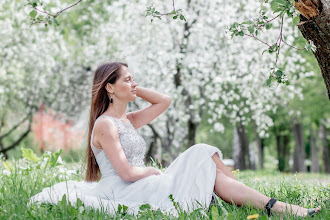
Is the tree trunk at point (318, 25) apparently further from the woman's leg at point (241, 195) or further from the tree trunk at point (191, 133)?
the tree trunk at point (191, 133)

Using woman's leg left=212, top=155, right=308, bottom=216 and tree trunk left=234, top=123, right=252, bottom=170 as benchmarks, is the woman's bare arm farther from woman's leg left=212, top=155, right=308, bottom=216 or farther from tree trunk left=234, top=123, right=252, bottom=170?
tree trunk left=234, top=123, right=252, bottom=170

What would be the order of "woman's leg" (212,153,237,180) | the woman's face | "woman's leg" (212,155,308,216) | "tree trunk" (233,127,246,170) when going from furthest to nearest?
"tree trunk" (233,127,246,170)
the woman's face
"woman's leg" (212,153,237,180)
"woman's leg" (212,155,308,216)

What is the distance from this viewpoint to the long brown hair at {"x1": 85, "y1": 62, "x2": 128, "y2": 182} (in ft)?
11.8

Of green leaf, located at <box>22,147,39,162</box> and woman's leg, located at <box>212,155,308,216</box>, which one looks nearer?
woman's leg, located at <box>212,155,308,216</box>

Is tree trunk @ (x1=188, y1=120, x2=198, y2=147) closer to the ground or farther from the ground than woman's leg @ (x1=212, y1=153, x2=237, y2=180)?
closer to the ground

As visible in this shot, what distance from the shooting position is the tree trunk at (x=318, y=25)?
3.18m

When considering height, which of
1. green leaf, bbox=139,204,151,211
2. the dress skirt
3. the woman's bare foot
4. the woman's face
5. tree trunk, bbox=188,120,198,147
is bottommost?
tree trunk, bbox=188,120,198,147

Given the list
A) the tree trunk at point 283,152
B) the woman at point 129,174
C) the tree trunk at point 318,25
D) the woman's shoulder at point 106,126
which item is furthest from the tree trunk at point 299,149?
the woman's shoulder at point 106,126

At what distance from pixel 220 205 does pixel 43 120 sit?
600 inches

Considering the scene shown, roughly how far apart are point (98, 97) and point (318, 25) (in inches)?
77.3

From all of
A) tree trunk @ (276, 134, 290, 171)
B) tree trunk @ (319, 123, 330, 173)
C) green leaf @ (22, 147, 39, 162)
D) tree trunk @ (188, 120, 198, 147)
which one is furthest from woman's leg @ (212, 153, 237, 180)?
tree trunk @ (276, 134, 290, 171)

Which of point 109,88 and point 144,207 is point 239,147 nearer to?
point 109,88

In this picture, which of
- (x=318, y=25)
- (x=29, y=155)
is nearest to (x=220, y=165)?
(x=318, y=25)

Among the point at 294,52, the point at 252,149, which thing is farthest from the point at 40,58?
the point at 252,149
